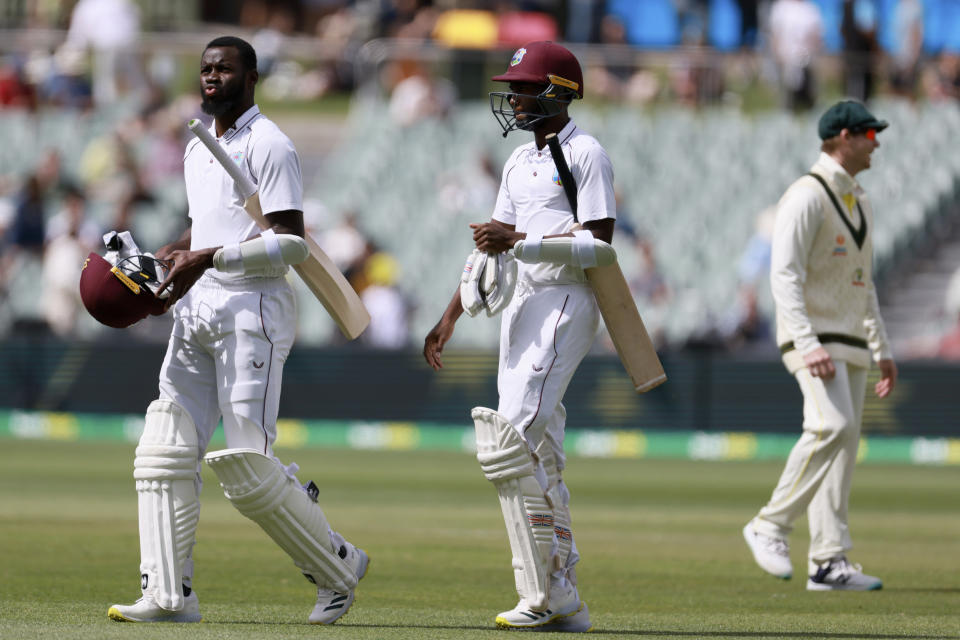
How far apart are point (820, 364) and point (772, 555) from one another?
1.05 meters

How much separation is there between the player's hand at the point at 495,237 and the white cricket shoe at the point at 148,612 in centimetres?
184

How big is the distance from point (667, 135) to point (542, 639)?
1749 cm

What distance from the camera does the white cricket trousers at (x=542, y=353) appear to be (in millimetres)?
6805

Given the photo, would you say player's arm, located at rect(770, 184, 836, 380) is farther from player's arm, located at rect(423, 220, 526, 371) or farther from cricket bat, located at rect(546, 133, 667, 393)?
player's arm, located at rect(423, 220, 526, 371)

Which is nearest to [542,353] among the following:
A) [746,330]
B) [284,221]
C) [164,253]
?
[284,221]

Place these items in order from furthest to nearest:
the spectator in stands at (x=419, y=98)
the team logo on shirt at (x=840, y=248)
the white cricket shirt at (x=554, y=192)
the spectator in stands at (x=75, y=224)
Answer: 1. the spectator in stands at (x=419, y=98)
2. the spectator in stands at (x=75, y=224)
3. the team logo on shirt at (x=840, y=248)
4. the white cricket shirt at (x=554, y=192)

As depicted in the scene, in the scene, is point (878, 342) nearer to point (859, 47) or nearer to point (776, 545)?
point (776, 545)

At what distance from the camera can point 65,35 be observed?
25031 mm

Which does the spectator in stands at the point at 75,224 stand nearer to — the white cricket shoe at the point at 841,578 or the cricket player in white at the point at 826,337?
the cricket player in white at the point at 826,337

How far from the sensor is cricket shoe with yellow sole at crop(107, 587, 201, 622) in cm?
654

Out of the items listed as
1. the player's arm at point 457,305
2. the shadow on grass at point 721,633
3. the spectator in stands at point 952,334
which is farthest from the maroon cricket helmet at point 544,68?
the spectator in stands at point 952,334

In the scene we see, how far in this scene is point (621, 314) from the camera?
7.04 meters

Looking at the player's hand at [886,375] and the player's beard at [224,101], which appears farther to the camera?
the player's hand at [886,375]

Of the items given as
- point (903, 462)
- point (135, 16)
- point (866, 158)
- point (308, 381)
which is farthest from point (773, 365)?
point (135, 16)
